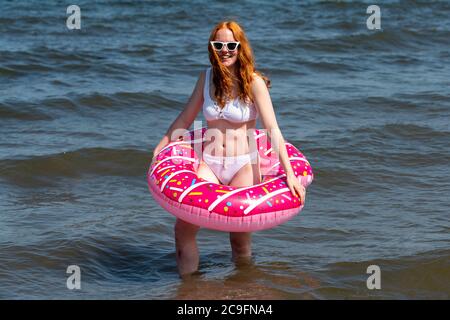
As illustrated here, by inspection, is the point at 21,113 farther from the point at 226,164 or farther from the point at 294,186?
the point at 294,186

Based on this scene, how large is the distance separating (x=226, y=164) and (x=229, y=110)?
1.14ft

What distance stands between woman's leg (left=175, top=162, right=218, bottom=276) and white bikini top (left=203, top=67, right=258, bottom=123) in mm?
345

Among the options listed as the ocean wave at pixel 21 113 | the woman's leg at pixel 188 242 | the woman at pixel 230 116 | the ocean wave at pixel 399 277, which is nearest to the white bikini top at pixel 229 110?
the woman at pixel 230 116

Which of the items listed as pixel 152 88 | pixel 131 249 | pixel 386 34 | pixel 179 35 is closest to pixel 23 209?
pixel 131 249

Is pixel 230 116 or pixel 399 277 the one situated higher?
pixel 230 116

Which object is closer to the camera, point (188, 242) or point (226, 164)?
point (226, 164)

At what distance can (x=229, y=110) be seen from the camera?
5.12 metres

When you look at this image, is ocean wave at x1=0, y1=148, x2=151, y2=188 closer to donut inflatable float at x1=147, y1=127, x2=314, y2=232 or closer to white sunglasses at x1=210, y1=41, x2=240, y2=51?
donut inflatable float at x1=147, y1=127, x2=314, y2=232

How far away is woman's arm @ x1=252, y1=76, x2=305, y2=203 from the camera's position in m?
5.01

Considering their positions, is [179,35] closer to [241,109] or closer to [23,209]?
[23,209]

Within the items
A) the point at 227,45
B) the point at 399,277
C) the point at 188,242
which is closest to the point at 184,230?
the point at 188,242

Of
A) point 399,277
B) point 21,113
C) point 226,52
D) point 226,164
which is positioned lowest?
point 399,277

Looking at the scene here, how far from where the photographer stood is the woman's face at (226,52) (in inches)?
198

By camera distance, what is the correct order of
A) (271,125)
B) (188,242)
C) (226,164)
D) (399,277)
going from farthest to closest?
(399,277), (188,242), (226,164), (271,125)
